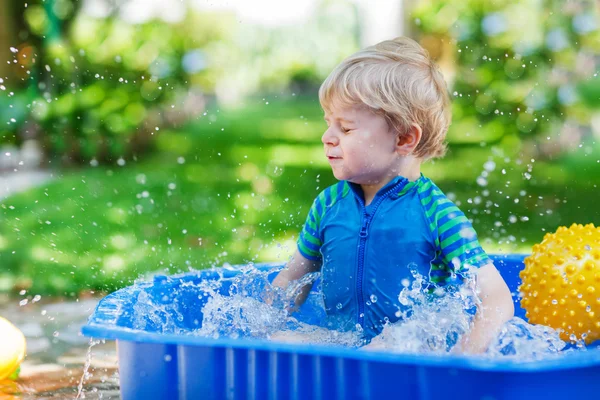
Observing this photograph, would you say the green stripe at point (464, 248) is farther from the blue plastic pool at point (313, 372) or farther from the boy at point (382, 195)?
the blue plastic pool at point (313, 372)

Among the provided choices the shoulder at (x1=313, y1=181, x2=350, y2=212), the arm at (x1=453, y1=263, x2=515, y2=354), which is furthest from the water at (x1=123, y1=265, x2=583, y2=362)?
the shoulder at (x1=313, y1=181, x2=350, y2=212)

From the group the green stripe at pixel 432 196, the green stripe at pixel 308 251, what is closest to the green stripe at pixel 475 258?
the green stripe at pixel 432 196

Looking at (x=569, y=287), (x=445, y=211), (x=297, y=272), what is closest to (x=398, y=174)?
(x=445, y=211)

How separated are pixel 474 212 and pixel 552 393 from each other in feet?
14.6

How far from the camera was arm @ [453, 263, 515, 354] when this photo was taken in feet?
8.20

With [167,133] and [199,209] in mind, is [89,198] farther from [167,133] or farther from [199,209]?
[167,133]

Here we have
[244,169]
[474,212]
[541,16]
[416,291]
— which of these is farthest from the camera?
[244,169]

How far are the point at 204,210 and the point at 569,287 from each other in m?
4.40

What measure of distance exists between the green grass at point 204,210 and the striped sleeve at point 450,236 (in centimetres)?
244

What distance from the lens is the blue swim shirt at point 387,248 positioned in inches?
→ 106

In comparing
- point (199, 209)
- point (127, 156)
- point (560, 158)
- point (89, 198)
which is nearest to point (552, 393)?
point (199, 209)

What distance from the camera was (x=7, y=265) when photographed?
521 centimetres

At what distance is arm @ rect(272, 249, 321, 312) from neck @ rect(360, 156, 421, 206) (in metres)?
0.35

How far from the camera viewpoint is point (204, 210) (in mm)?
6816
